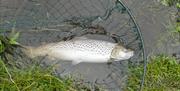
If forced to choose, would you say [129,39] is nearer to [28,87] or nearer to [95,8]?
[95,8]

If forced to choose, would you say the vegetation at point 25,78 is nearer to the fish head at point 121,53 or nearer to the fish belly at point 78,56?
the fish belly at point 78,56

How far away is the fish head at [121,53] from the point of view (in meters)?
3.05

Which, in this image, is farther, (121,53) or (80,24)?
(80,24)

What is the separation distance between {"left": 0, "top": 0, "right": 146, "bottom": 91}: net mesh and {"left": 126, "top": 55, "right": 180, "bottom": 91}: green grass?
2.3 inches

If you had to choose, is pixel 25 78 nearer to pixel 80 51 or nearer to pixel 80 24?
pixel 80 51

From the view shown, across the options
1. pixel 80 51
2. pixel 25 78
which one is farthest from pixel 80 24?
pixel 25 78

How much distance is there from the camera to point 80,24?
10.6 feet

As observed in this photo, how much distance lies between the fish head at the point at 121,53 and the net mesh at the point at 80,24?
0.24 feet

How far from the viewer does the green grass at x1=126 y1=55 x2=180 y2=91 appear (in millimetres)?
3113

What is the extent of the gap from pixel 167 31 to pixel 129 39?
333 mm

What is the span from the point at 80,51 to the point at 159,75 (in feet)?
1.81

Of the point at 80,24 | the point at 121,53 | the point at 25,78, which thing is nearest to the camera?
the point at 25,78

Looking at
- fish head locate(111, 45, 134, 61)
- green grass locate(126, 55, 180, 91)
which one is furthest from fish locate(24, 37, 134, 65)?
green grass locate(126, 55, 180, 91)

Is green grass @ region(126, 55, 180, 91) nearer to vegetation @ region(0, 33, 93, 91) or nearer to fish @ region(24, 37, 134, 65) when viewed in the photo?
fish @ region(24, 37, 134, 65)
